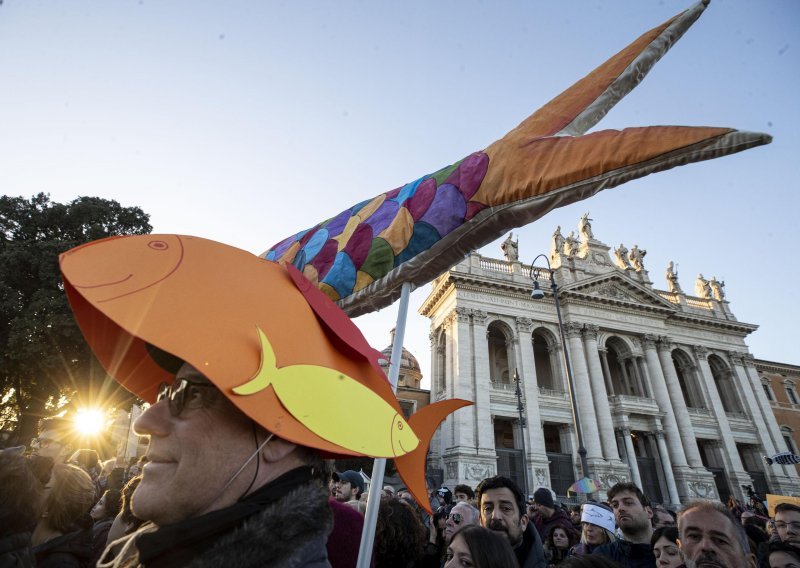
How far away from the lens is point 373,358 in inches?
64.9

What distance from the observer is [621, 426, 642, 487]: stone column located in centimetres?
2400

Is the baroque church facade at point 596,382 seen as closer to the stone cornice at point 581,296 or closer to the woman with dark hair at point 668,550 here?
the stone cornice at point 581,296

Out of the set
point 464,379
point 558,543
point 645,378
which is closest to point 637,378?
point 645,378

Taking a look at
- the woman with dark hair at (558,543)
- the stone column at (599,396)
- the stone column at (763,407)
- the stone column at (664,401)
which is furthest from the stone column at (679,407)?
the woman with dark hair at (558,543)

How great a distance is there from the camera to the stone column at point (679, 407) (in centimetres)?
2581

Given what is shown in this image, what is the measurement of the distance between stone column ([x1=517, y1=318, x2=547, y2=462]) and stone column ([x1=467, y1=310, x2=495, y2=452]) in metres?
2.12

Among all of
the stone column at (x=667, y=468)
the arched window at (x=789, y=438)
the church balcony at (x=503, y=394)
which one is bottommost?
the stone column at (x=667, y=468)

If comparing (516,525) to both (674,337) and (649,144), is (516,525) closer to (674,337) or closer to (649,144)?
(649,144)

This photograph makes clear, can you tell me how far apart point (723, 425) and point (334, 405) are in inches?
1400

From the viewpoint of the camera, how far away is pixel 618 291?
2942 centimetres

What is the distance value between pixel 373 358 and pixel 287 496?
56cm

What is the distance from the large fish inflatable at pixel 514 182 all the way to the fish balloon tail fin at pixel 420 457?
2.12ft

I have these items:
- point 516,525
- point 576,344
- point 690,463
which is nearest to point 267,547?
point 516,525

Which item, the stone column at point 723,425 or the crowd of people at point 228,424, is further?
the stone column at point 723,425
